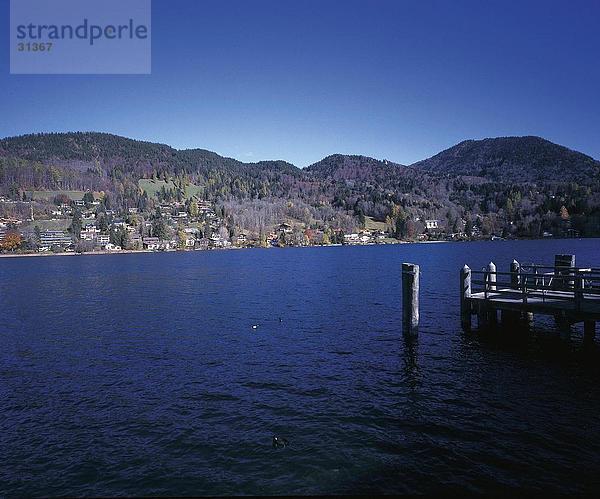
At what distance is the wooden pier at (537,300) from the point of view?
811 inches

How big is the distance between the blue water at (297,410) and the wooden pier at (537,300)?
156 centimetres

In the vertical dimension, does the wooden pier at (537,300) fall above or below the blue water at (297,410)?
above

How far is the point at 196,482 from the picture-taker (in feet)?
36.4

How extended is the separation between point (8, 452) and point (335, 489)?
1006 centimetres

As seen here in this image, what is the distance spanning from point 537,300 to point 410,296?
6826 millimetres

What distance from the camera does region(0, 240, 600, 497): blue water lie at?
11219 mm

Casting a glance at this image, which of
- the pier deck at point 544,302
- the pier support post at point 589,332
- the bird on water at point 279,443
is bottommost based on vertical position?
the bird on water at point 279,443

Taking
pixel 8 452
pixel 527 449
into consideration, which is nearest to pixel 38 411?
pixel 8 452

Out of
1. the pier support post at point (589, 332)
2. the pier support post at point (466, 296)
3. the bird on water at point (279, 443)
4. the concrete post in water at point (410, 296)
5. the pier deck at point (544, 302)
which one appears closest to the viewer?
the bird on water at point (279, 443)

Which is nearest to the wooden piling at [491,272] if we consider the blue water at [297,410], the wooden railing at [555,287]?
the wooden railing at [555,287]

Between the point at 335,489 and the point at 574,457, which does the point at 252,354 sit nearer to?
the point at 335,489

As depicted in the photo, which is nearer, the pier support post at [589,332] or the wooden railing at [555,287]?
the wooden railing at [555,287]

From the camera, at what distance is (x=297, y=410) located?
15.6 metres

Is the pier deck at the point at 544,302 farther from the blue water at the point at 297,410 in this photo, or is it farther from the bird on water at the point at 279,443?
the bird on water at the point at 279,443
